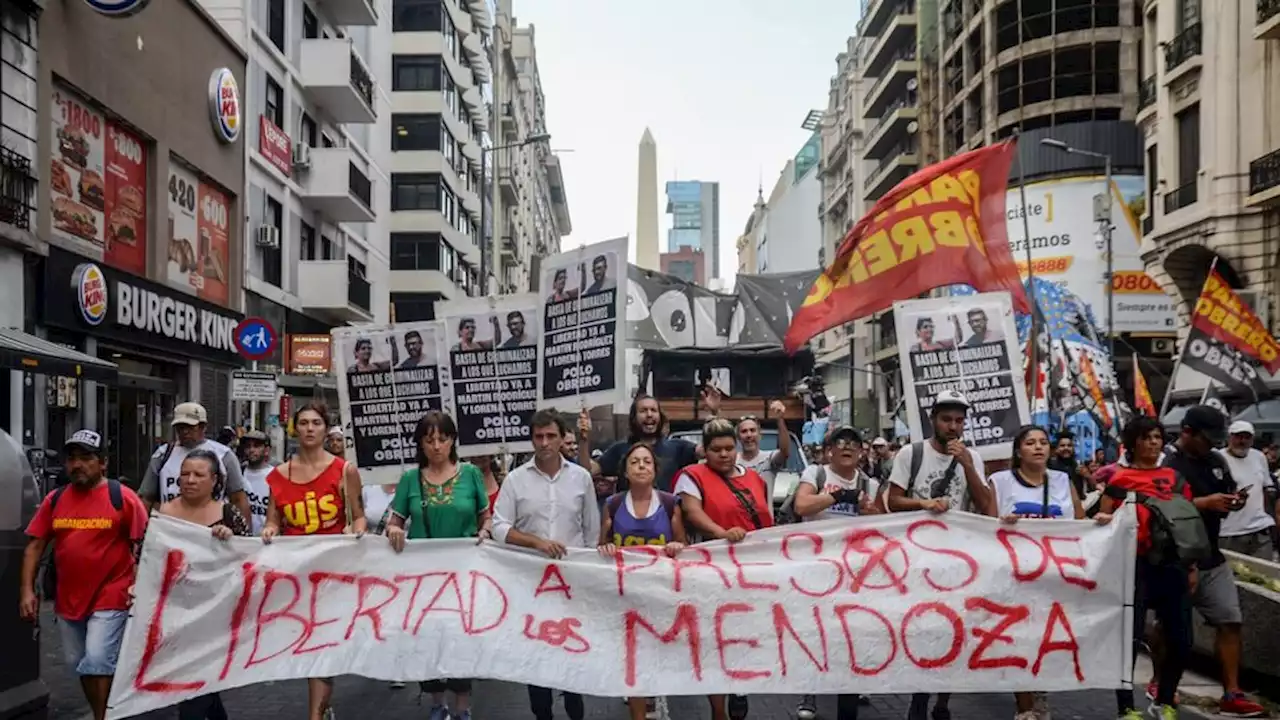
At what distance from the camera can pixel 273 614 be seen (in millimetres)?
6504

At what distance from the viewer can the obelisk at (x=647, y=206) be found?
496 ft

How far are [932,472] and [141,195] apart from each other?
14.9 meters

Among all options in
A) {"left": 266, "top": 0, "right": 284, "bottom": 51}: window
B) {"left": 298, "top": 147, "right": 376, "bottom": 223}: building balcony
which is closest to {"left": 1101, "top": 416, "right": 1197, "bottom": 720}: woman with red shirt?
{"left": 266, "top": 0, "right": 284, "bottom": 51}: window

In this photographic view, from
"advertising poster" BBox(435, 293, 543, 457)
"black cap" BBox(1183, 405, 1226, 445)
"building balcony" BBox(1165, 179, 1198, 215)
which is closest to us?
"black cap" BBox(1183, 405, 1226, 445)

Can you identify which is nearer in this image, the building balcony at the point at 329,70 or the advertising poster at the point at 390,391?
the advertising poster at the point at 390,391

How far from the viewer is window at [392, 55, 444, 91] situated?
4806 centimetres

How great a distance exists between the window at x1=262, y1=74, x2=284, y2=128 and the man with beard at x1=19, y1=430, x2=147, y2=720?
20.0 metres

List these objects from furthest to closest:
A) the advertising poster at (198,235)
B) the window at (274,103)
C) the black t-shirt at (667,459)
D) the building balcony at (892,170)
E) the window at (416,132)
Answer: the building balcony at (892,170)
the window at (416,132)
the window at (274,103)
the advertising poster at (198,235)
the black t-shirt at (667,459)

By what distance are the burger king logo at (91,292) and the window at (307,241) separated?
1186 centimetres

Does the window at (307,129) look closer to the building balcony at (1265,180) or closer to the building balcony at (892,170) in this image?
the building balcony at (1265,180)

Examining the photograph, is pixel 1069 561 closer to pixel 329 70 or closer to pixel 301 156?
pixel 301 156

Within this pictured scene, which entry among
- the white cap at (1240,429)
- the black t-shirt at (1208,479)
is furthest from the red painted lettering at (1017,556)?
the white cap at (1240,429)

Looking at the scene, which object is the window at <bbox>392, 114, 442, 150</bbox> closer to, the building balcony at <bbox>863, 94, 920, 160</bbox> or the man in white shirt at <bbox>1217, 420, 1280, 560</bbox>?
the building balcony at <bbox>863, 94, 920, 160</bbox>

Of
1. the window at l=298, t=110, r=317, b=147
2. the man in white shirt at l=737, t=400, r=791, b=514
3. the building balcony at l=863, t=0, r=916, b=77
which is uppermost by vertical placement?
the building balcony at l=863, t=0, r=916, b=77
